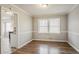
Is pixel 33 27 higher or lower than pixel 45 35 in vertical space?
higher

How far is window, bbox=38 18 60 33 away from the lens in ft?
24.4

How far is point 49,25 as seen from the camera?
7594 millimetres

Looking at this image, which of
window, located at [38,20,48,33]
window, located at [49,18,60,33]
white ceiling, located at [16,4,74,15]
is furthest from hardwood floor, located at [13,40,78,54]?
window, located at [38,20,48,33]

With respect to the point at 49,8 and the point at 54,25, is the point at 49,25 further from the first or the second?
the point at 49,8

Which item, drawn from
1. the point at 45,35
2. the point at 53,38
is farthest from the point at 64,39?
the point at 45,35

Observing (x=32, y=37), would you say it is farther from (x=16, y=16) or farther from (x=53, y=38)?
(x=16, y=16)

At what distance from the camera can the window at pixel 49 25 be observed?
7.43 meters

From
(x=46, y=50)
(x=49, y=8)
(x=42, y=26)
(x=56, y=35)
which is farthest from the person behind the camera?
(x=42, y=26)

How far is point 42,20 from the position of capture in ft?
25.2

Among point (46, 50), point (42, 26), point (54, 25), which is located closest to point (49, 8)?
point (46, 50)

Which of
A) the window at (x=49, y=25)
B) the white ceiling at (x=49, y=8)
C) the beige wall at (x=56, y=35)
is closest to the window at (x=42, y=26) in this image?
the window at (x=49, y=25)
